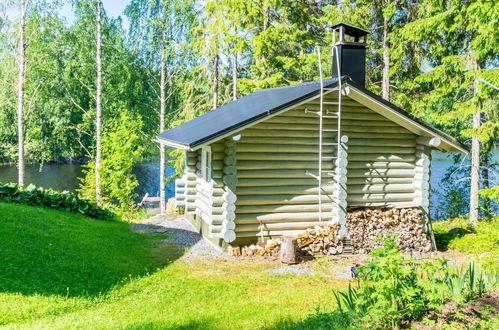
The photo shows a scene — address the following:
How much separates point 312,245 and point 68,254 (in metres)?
5.46

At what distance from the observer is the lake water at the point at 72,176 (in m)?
29.9

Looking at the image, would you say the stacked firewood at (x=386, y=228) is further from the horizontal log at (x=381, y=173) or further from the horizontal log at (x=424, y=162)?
the horizontal log at (x=424, y=162)

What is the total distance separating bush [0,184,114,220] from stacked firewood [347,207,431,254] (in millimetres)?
8937

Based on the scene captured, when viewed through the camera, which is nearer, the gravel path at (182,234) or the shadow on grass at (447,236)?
the gravel path at (182,234)

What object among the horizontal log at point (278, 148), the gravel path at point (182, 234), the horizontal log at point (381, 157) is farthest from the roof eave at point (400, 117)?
the gravel path at point (182, 234)

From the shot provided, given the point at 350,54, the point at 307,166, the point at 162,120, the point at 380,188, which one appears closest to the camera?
the point at 307,166

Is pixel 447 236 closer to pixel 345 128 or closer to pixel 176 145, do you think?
pixel 345 128

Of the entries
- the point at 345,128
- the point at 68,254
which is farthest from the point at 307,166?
the point at 68,254

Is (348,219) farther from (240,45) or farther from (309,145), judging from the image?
(240,45)

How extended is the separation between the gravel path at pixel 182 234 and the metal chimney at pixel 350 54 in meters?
5.51

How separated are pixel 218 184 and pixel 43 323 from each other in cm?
514

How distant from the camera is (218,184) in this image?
10.3 m

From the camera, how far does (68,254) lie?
9.20 m

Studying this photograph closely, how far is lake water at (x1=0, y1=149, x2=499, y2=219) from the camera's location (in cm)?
2988
